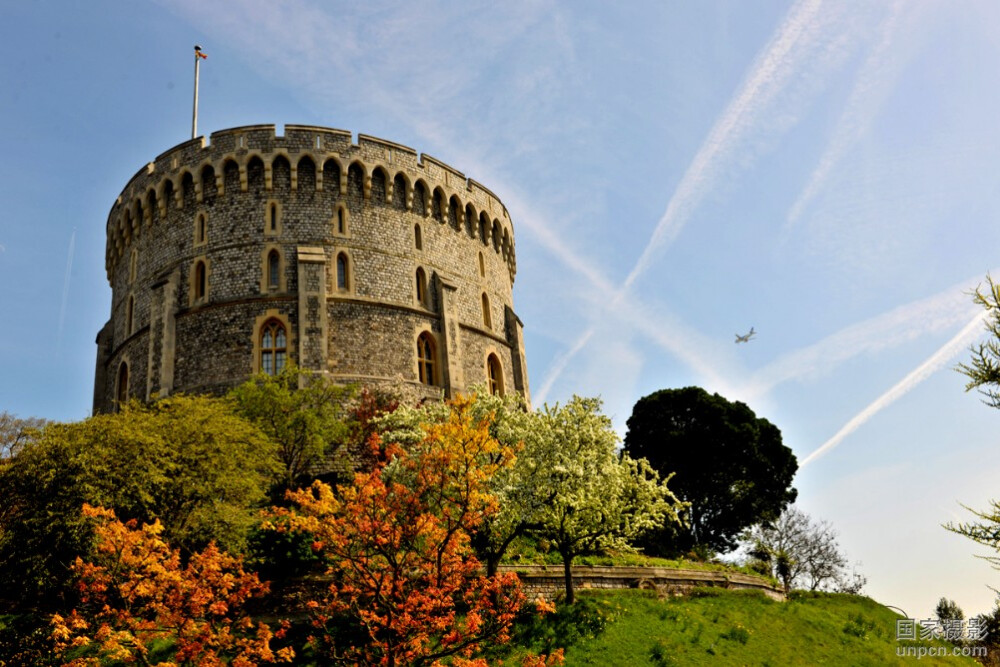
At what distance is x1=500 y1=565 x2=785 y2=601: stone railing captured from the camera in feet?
74.4

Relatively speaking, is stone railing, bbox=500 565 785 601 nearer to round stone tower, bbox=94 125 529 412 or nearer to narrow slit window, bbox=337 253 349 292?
round stone tower, bbox=94 125 529 412

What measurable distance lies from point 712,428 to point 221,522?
27456mm

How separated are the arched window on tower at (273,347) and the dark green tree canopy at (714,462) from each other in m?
18.0

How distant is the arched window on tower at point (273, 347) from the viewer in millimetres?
31141

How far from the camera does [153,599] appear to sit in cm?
1661

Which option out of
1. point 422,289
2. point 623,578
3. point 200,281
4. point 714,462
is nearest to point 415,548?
point 623,578

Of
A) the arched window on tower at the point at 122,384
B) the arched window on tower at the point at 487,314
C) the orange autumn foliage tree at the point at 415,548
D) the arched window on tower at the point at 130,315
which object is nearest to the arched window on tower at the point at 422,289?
the arched window on tower at the point at 487,314

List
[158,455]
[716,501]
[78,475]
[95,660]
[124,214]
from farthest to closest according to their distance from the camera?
[716,501]
[124,214]
[158,455]
[78,475]
[95,660]

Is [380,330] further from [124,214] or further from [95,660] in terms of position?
[95,660]

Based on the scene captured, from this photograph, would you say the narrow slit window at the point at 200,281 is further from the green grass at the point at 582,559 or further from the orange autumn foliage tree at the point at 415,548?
the orange autumn foliage tree at the point at 415,548

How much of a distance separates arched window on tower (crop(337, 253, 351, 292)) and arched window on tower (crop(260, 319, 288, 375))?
282 cm

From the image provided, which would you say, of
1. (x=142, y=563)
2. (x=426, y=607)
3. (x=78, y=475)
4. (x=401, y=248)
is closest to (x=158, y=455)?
(x=78, y=475)

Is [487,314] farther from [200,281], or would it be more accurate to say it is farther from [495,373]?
[200,281]

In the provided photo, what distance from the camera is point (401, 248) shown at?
3434 cm
